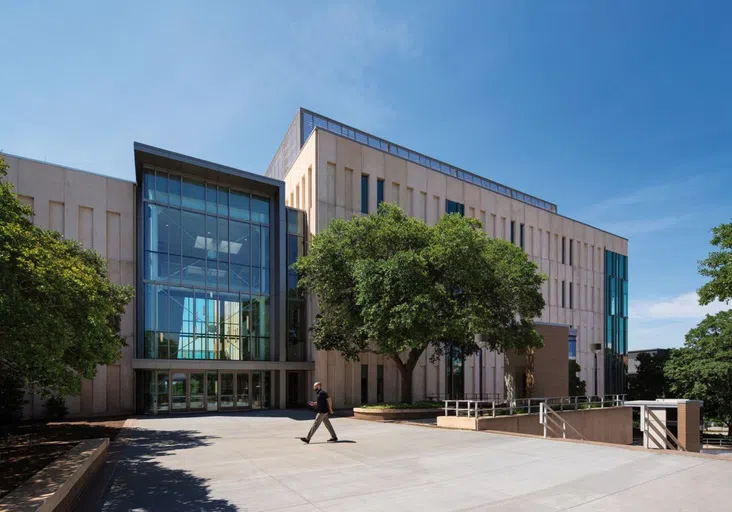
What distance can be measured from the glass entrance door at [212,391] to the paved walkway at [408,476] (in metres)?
11.2

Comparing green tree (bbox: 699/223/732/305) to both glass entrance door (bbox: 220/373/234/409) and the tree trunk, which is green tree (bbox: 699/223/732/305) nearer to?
the tree trunk

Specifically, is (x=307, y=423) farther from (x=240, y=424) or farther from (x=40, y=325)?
(x=40, y=325)

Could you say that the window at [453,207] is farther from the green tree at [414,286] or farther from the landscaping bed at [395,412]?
the landscaping bed at [395,412]

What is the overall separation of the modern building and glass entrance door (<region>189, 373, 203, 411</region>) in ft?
0.16

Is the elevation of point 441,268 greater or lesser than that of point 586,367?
greater

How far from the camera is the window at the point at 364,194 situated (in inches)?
1197

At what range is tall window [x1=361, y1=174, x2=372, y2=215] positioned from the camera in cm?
3040

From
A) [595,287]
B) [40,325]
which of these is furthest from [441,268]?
[595,287]

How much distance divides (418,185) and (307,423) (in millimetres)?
18043

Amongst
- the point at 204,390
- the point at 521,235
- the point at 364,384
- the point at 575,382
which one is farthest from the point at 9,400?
the point at 575,382

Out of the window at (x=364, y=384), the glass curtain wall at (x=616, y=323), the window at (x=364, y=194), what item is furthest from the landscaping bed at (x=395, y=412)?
the glass curtain wall at (x=616, y=323)

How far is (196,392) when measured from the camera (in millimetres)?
25625

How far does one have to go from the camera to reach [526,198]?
5250cm

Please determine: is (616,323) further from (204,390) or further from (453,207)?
(204,390)
